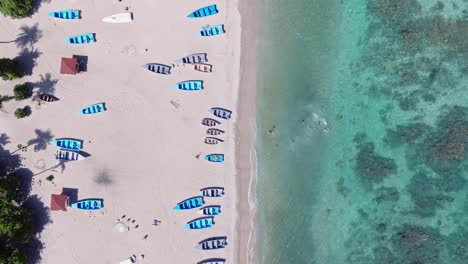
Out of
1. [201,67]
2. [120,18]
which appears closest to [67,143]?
[120,18]

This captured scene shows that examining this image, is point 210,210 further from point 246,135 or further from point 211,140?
point 246,135

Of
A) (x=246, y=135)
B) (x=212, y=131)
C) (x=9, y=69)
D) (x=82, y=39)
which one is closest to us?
(x=9, y=69)

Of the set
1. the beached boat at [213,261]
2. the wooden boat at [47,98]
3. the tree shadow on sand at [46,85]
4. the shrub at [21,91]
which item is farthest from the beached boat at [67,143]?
the beached boat at [213,261]

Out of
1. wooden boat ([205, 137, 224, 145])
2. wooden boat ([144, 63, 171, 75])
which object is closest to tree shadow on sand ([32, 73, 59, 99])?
wooden boat ([144, 63, 171, 75])

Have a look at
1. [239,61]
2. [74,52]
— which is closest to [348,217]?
[239,61]

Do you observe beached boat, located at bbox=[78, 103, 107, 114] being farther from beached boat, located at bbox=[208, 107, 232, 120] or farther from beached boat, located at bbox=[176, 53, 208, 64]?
beached boat, located at bbox=[208, 107, 232, 120]

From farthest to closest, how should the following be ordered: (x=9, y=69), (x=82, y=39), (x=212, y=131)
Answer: (x=212, y=131), (x=82, y=39), (x=9, y=69)

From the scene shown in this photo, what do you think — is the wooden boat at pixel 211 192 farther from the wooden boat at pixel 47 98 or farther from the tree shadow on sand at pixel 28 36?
the tree shadow on sand at pixel 28 36
